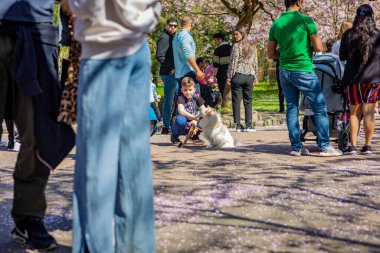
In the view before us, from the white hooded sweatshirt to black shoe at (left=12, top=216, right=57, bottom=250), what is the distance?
4.33 ft

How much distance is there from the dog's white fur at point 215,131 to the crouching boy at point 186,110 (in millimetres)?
170

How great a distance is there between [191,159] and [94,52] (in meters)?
5.82

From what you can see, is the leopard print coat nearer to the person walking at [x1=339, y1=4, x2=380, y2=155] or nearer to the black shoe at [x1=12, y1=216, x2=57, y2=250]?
the black shoe at [x1=12, y1=216, x2=57, y2=250]

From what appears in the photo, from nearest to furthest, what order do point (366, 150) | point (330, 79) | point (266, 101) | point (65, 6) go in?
point (65, 6) → point (366, 150) → point (330, 79) → point (266, 101)

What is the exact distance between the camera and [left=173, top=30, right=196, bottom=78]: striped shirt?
40.6 feet

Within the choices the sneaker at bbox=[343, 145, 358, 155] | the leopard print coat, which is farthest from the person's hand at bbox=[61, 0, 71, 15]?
the sneaker at bbox=[343, 145, 358, 155]

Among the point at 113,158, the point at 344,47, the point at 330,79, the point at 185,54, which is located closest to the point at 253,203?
the point at 113,158

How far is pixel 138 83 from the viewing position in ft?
13.0

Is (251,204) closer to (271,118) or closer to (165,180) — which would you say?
(165,180)

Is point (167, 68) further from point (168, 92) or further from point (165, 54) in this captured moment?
point (168, 92)

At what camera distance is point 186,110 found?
11.7 metres

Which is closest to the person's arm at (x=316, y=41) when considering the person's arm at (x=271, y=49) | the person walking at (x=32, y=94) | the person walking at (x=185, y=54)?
the person's arm at (x=271, y=49)

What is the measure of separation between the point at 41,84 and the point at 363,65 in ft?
19.4

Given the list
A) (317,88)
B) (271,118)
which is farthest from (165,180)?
(271,118)
